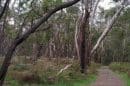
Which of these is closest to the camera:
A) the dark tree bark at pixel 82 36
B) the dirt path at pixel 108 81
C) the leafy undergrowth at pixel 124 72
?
the dirt path at pixel 108 81

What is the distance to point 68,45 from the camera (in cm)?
5819

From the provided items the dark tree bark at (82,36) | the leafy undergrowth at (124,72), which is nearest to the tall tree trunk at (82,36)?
the dark tree bark at (82,36)

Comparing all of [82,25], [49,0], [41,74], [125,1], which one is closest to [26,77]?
Result: [41,74]

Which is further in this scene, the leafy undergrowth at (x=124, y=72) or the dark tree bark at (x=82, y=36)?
the dark tree bark at (x=82, y=36)

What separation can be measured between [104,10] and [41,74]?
122ft

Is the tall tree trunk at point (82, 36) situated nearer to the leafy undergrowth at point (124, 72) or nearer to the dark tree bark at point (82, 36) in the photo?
the dark tree bark at point (82, 36)

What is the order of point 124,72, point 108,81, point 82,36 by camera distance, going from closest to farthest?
point 108,81 < point 82,36 < point 124,72

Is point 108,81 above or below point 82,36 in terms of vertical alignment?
below

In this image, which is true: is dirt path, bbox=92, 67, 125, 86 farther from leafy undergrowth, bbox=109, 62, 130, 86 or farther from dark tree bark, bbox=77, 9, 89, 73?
dark tree bark, bbox=77, 9, 89, 73

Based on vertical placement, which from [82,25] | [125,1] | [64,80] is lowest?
[64,80]

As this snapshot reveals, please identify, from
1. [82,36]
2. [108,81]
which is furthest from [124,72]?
[108,81]

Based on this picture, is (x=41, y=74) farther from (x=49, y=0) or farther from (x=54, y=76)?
(x=49, y=0)

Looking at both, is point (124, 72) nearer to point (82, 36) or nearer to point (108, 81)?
point (82, 36)

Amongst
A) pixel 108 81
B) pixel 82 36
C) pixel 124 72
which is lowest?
pixel 124 72
